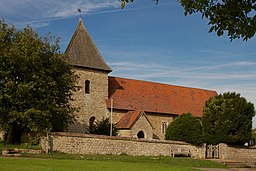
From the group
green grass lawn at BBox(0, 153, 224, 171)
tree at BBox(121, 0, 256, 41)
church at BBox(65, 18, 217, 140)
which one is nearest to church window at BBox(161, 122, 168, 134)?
church at BBox(65, 18, 217, 140)

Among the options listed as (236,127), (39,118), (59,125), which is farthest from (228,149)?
(39,118)

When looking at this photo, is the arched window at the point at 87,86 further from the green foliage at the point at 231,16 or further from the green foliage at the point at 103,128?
the green foliage at the point at 231,16

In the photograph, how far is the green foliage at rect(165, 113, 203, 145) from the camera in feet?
114

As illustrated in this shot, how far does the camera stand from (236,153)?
36.5 metres

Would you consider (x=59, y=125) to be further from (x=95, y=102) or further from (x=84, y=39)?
(x=84, y=39)

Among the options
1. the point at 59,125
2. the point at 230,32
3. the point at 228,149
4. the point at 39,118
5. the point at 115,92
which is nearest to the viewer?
the point at 230,32

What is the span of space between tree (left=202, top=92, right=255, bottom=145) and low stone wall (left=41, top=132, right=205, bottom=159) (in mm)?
4546

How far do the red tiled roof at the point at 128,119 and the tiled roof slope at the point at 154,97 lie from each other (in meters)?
1.38

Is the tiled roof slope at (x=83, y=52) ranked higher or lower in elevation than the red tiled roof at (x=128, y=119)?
higher

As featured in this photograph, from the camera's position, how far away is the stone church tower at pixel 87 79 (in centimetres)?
3869

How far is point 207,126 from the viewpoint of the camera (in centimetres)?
3759

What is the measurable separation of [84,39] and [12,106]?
16.9m

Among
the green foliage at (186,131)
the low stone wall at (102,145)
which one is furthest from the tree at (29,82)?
the green foliage at (186,131)

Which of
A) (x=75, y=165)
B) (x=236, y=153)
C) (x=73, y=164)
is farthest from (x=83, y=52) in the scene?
(x=75, y=165)
